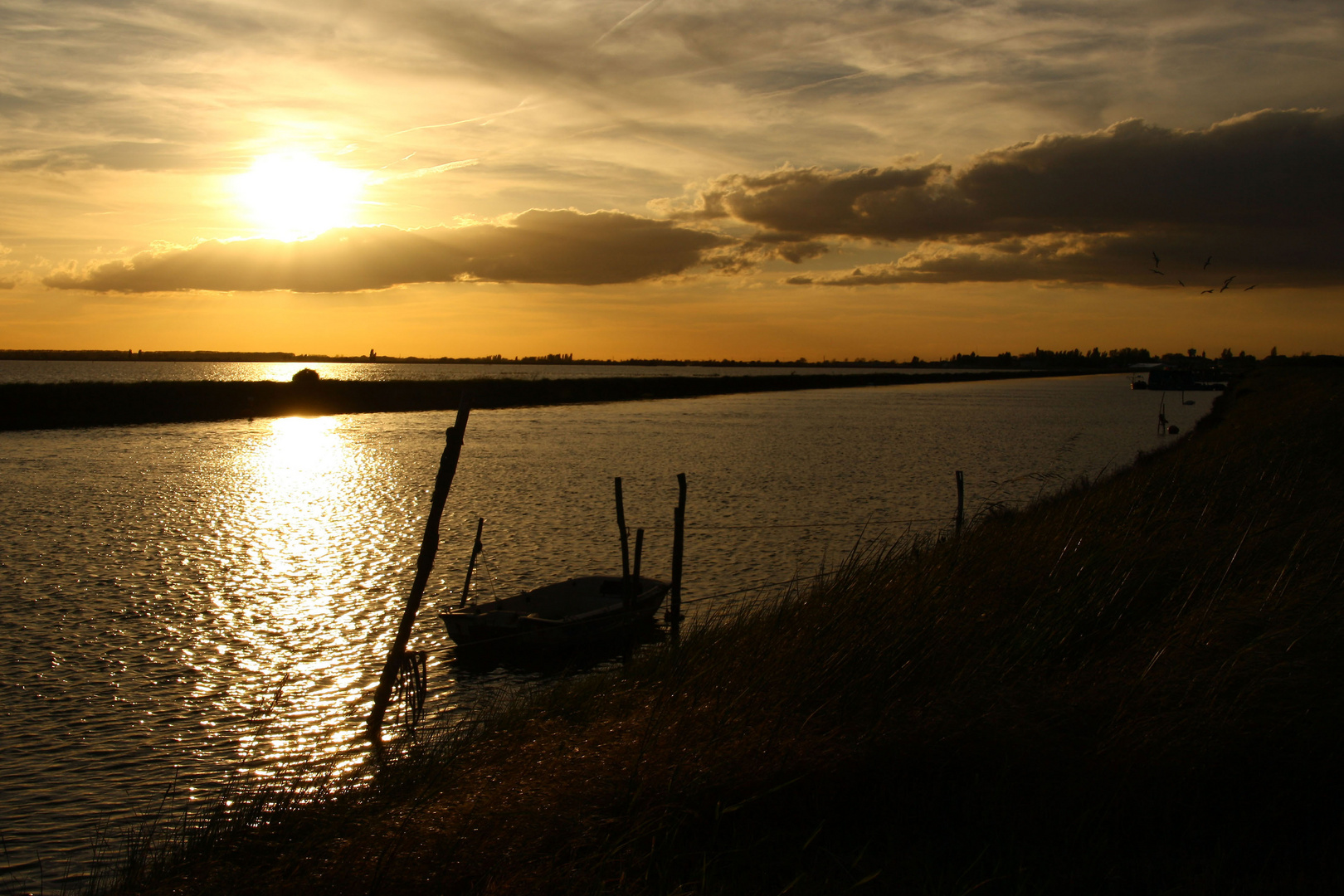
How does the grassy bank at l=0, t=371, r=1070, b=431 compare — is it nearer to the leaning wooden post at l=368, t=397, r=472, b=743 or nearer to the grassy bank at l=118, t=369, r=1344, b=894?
the leaning wooden post at l=368, t=397, r=472, b=743

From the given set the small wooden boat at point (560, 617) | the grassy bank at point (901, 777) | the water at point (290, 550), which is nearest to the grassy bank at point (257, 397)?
the water at point (290, 550)

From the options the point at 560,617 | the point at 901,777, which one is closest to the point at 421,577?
the point at 560,617

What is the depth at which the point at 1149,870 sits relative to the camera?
5996 millimetres

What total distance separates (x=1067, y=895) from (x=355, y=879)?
4608mm

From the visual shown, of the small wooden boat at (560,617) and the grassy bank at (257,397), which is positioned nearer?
the small wooden boat at (560,617)

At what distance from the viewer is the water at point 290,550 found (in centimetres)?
1212

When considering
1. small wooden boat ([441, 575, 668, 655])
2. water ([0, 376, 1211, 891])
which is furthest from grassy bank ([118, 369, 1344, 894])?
small wooden boat ([441, 575, 668, 655])

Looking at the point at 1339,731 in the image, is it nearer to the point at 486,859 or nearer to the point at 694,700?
the point at 694,700

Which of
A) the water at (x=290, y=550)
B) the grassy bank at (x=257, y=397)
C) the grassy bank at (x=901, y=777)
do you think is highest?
the grassy bank at (x=257, y=397)

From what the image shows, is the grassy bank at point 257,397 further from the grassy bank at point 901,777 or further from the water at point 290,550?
the grassy bank at point 901,777

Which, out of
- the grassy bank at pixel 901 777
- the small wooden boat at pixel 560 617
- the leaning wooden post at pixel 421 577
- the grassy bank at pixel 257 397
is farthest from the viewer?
the grassy bank at pixel 257 397

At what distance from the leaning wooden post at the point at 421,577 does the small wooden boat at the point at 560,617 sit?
3.48m

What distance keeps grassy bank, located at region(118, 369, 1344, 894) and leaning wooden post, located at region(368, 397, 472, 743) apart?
250cm

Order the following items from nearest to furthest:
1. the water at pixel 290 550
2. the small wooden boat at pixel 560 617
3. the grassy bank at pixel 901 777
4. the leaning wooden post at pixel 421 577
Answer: the grassy bank at pixel 901 777 < the leaning wooden post at pixel 421 577 < the water at pixel 290 550 < the small wooden boat at pixel 560 617
